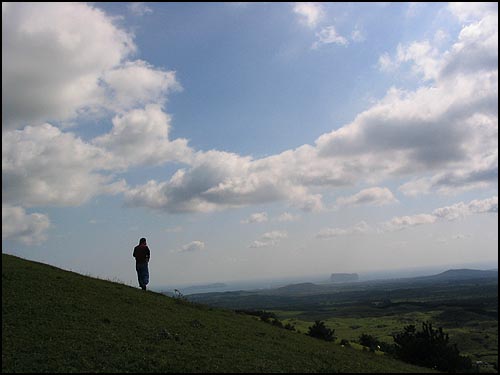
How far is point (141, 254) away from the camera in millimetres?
25703

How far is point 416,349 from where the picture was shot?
24.4 m

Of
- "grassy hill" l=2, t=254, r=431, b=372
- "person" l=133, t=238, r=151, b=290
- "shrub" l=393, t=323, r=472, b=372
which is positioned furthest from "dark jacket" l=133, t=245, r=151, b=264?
"shrub" l=393, t=323, r=472, b=372

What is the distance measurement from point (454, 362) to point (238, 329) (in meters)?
11.7

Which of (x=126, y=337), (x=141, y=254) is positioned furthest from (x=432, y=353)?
(x=141, y=254)

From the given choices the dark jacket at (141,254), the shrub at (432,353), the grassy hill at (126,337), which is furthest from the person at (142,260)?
the shrub at (432,353)

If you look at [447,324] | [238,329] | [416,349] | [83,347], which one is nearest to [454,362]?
→ [416,349]

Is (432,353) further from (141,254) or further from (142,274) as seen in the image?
(141,254)

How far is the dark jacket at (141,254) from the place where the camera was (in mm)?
25703

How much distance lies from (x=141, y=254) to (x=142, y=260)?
356 millimetres

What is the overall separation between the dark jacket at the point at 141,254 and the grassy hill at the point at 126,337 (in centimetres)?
218

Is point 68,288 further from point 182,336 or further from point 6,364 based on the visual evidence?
point 6,364

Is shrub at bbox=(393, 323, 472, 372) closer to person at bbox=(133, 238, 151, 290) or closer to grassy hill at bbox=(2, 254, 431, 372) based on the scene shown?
grassy hill at bbox=(2, 254, 431, 372)

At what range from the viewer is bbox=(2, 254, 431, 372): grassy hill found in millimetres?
13953

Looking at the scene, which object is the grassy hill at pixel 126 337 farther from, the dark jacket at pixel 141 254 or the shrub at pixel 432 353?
the shrub at pixel 432 353
